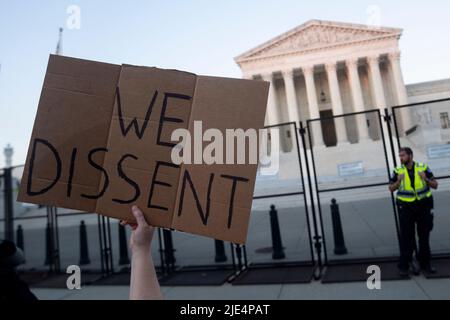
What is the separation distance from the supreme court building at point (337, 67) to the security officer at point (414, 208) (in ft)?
129

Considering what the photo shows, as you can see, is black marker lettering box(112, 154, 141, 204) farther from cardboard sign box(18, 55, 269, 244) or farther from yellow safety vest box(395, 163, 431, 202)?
yellow safety vest box(395, 163, 431, 202)

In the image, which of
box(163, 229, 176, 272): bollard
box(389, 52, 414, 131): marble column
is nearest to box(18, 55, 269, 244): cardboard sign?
box(163, 229, 176, 272): bollard

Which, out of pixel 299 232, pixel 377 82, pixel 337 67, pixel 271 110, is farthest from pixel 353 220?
pixel 337 67

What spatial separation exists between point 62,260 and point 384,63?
1979 inches

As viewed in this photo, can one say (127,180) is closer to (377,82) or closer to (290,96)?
(290,96)

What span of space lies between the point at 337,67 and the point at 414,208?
155ft

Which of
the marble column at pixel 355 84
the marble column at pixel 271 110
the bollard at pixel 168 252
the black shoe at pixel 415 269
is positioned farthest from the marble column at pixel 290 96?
the black shoe at pixel 415 269

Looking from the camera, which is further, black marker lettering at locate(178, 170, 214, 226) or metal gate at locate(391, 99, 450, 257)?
metal gate at locate(391, 99, 450, 257)

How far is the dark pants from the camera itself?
17.3 feet

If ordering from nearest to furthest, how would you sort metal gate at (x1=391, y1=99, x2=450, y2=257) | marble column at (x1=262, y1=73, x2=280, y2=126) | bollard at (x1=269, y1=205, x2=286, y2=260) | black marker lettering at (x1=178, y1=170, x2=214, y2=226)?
black marker lettering at (x1=178, y1=170, x2=214, y2=226) < metal gate at (x1=391, y1=99, x2=450, y2=257) < bollard at (x1=269, y1=205, x2=286, y2=260) < marble column at (x1=262, y1=73, x2=280, y2=126)

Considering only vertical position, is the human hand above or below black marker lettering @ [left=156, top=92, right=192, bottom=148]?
below

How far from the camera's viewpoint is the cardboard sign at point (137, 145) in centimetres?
166

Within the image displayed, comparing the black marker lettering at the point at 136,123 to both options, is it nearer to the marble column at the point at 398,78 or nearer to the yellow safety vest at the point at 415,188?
the yellow safety vest at the point at 415,188
